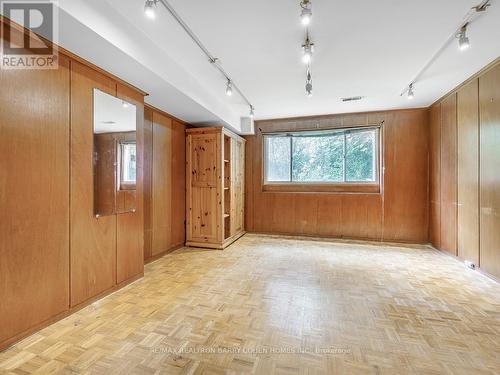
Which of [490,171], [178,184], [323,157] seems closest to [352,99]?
[323,157]

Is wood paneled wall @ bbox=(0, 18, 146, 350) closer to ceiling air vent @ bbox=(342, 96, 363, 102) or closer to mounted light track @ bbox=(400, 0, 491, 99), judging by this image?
mounted light track @ bbox=(400, 0, 491, 99)

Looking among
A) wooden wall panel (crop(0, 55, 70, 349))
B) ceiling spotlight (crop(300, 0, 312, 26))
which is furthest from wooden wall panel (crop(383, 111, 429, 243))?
wooden wall panel (crop(0, 55, 70, 349))

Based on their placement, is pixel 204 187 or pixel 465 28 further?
pixel 204 187

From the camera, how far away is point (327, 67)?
307cm

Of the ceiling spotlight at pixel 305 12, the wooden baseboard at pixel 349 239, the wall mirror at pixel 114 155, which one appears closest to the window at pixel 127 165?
the wall mirror at pixel 114 155

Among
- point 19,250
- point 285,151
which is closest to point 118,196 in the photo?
point 19,250

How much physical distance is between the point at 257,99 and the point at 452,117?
3.28 m

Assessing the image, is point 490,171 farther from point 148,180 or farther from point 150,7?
point 148,180

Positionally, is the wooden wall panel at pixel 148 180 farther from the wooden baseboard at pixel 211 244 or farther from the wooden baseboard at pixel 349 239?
the wooden baseboard at pixel 349 239

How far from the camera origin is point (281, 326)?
2033 millimetres

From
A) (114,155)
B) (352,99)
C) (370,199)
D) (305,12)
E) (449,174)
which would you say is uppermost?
(352,99)

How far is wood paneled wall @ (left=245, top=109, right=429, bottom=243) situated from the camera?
4.74 metres

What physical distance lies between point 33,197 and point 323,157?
16.4 feet
